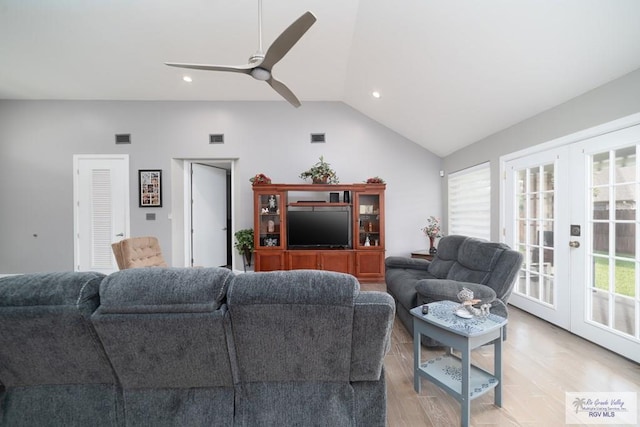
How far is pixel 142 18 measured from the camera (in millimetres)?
2922

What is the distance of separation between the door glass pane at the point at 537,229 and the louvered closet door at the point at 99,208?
634cm

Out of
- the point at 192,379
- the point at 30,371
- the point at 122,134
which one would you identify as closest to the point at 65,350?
the point at 30,371

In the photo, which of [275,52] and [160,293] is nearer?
[160,293]

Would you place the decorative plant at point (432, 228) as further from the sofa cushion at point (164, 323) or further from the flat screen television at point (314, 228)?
the sofa cushion at point (164, 323)

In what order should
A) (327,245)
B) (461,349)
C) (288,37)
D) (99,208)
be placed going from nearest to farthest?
(461,349), (288,37), (327,245), (99,208)

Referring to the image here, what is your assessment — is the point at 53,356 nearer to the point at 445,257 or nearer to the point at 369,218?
the point at 445,257

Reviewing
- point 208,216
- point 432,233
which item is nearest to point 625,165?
point 432,233

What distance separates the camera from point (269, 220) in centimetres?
458

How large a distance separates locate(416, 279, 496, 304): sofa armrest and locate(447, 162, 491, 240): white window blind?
208cm

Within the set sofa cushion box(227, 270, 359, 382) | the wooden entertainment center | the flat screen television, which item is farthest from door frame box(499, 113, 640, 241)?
sofa cushion box(227, 270, 359, 382)

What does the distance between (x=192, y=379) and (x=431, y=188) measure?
484 centimetres

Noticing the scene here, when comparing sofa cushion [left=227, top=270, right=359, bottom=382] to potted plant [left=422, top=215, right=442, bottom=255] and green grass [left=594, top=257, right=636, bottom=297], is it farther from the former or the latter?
potted plant [left=422, top=215, right=442, bottom=255]

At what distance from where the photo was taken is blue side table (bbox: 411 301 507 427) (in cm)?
143

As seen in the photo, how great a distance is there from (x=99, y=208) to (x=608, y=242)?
23.4 feet
